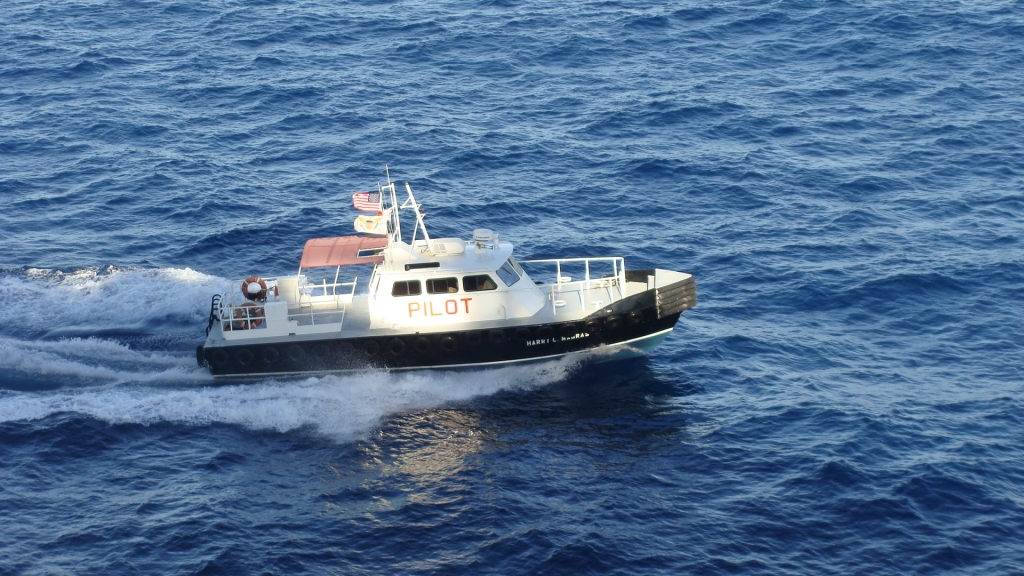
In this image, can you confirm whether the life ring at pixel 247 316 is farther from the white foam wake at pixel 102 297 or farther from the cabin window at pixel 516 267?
the cabin window at pixel 516 267

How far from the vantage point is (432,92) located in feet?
163

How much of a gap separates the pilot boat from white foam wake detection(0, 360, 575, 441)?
550 mm

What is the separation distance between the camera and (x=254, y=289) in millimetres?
29859

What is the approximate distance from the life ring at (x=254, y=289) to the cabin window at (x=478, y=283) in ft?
19.8

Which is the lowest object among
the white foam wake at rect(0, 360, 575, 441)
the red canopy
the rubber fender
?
the white foam wake at rect(0, 360, 575, 441)

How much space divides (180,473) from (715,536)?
42.8 feet

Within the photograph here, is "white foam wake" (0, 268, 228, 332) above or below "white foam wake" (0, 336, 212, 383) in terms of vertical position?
above

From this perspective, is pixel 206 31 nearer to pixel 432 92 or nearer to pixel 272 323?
pixel 432 92

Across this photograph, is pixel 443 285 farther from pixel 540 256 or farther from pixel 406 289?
pixel 540 256

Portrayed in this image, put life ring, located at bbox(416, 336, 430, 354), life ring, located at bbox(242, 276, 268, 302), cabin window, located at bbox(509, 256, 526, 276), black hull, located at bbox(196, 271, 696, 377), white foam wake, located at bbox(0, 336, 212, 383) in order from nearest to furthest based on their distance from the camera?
1. white foam wake, located at bbox(0, 336, 212, 383)
2. black hull, located at bbox(196, 271, 696, 377)
3. life ring, located at bbox(416, 336, 430, 354)
4. life ring, located at bbox(242, 276, 268, 302)
5. cabin window, located at bbox(509, 256, 526, 276)

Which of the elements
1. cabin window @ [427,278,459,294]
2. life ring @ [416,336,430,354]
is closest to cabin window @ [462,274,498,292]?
cabin window @ [427,278,459,294]

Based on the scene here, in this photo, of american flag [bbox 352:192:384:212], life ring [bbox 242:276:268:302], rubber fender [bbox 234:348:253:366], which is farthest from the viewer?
life ring [bbox 242:276:268:302]

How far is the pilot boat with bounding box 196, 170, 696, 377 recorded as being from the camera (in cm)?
2945

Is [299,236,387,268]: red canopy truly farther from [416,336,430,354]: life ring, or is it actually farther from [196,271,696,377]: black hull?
[416,336,430,354]: life ring
